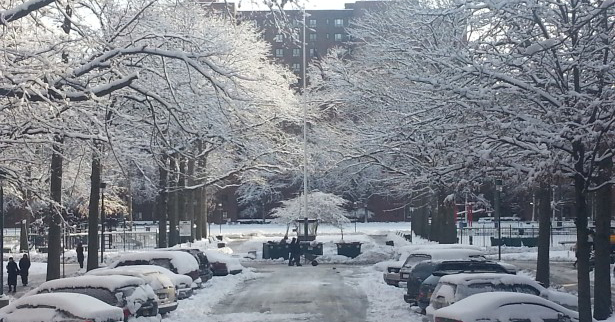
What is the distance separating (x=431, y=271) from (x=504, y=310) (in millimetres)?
9139

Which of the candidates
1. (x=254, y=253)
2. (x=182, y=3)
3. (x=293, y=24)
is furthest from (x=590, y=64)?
(x=254, y=253)

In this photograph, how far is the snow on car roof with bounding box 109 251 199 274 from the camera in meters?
25.3

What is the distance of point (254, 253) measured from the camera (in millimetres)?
49656

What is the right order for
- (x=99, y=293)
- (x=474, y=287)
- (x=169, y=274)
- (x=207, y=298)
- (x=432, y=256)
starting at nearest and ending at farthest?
(x=99, y=293) < (x=474, y=287) < (x=169, y=274) < (x=432, y=256) < (x=207, y=298)

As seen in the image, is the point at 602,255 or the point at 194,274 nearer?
the point at 602,255

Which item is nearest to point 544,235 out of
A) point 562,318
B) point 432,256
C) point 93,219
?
point 432,256

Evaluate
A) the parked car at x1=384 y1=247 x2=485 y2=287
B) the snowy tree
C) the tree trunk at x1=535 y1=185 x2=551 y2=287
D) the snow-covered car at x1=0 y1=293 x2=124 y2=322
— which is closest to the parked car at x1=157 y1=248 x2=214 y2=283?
the parked car at x1=384 y1=247 x2=485 y2=287

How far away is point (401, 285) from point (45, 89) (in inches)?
680

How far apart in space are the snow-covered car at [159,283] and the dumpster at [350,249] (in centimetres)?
2793

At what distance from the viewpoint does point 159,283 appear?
20.1m

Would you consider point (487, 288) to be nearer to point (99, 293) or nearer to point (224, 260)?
point (99, 293)

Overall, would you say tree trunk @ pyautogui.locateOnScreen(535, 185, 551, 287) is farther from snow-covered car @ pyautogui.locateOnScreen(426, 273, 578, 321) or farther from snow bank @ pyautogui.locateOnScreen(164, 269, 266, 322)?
snow bank @ pyautogui.locateOnScreen(164, 269, 266, 322)

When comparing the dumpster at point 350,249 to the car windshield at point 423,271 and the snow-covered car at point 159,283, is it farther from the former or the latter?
the snow-covered car at point 159,283

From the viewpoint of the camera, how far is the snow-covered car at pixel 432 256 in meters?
25.6
